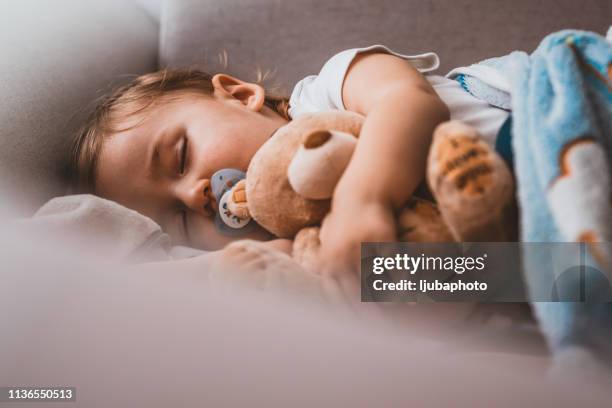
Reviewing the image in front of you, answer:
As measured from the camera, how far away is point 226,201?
569mm

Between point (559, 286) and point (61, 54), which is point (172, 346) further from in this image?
point (61, 54)

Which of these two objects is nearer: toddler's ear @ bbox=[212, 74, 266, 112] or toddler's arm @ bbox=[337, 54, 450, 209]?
toddler's arm @ bbox=[337, 54, 450, 209]

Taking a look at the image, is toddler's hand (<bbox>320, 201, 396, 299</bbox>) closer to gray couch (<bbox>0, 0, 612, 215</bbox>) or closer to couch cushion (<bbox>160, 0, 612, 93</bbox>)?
gray couch (<bbox>0, 0, 612, 215</bbox>)

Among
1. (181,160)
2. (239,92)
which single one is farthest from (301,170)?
(239,92)

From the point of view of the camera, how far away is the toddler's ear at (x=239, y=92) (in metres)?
0.76

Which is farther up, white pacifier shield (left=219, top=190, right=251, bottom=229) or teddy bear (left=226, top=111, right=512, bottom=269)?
teddy bear (left=226, top=111, right=512, bottom=269)

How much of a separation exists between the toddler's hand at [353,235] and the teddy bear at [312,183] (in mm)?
18

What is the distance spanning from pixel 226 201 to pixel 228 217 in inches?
0.8

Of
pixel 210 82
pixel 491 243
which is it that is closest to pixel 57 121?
pixel 210 82

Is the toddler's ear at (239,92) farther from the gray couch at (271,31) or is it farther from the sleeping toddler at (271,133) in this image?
the gray couch at (271,31)

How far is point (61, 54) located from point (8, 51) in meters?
0.11

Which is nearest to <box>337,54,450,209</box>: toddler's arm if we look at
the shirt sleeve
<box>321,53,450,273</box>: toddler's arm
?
<box>321,53,450,273</box>: toddler's arm

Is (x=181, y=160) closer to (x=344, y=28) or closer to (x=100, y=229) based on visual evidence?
(x=100, y=229)

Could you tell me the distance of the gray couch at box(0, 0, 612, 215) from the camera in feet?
2.81
